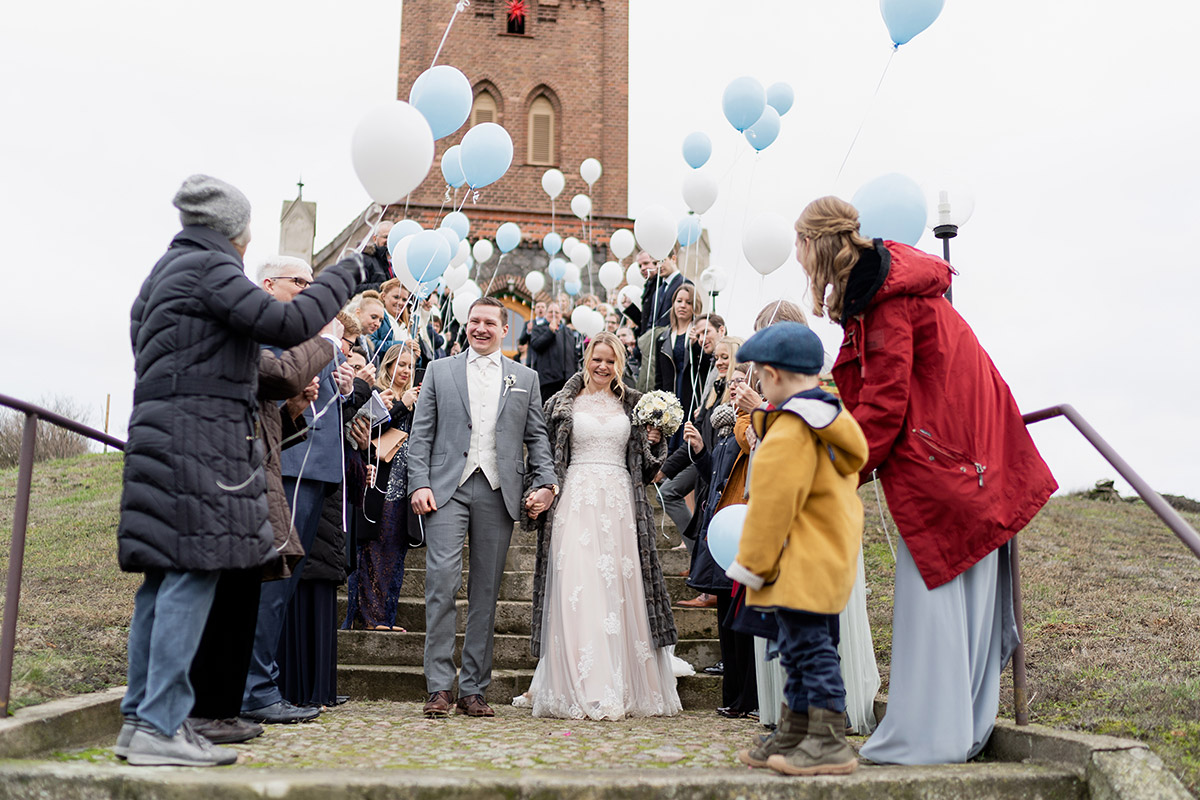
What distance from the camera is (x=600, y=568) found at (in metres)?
5.16

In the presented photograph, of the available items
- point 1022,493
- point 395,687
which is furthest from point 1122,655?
point 395,687

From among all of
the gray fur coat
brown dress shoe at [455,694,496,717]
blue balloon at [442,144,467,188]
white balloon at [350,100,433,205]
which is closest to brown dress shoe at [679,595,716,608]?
the gray fur coat

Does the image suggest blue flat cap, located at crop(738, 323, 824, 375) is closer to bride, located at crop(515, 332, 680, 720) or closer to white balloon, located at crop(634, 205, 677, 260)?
bride, located at crop(515, 332, 680, 720)

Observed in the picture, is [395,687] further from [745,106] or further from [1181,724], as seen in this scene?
[745,106]

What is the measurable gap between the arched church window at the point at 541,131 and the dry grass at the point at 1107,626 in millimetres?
15406

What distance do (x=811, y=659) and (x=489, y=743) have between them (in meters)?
1.47

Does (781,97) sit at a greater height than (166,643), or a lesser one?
greater

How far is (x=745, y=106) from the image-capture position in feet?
20.5

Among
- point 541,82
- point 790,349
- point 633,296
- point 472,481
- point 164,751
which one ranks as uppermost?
point 541,82

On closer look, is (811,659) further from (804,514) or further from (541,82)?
(541,82)

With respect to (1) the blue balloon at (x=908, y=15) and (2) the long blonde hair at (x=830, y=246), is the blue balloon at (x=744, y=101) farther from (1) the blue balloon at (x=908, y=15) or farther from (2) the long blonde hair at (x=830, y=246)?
(2) the long blonde hair at (x=830, y=246)

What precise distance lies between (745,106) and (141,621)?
4807 millimetres

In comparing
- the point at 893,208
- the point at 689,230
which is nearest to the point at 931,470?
A: the point at 893,208

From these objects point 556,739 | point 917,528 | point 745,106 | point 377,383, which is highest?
point 745,106
